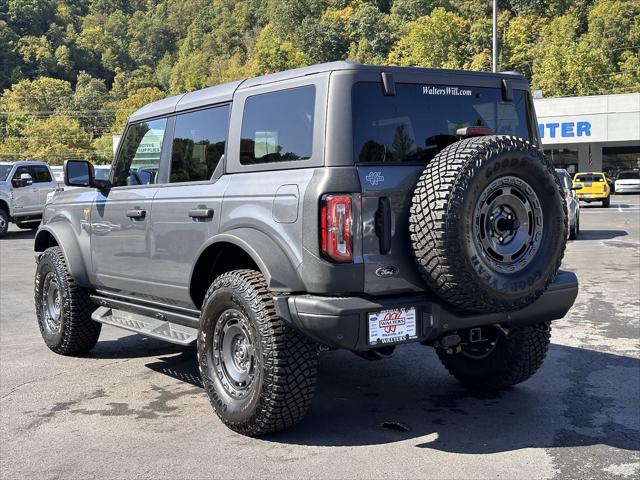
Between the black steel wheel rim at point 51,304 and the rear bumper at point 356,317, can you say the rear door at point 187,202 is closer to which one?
the rear bumper at point 356,317

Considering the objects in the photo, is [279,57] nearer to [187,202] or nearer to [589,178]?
[589,178]

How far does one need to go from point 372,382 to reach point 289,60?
12689 centimetres

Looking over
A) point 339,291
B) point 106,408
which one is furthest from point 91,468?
point 339,291

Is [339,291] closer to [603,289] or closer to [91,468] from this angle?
[91,468]

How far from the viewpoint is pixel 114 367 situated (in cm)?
641

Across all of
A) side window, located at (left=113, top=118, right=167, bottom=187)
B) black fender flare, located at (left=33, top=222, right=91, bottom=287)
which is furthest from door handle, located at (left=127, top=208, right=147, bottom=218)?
black fender flare, located at (left=33, top=222, right=91, bottom=287)

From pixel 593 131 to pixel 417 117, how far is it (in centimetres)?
4659

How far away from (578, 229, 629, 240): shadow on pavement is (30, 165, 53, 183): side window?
14877 millimetres

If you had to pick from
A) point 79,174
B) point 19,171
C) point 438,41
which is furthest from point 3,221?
point 438,41

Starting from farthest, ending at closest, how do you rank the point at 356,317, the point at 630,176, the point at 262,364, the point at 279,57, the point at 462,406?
the point at 279,57, the point at 630,176, the point at 462,406, the point at 262,364, the point at 356,317

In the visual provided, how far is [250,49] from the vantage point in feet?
575

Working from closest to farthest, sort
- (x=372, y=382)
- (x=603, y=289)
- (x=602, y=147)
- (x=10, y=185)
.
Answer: (x=372, y=382)
(x=603, y=289)
(x=10, y=185)
(x=602, y=147)

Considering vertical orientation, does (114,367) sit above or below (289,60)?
below

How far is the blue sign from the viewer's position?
47.4 m
